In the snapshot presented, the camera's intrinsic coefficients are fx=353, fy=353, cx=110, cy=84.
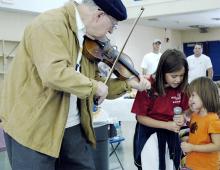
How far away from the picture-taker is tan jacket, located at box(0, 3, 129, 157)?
1.12 m

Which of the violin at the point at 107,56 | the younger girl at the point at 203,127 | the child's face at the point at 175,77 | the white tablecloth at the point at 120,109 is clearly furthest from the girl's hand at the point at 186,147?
the white tablecloth at the point at 120,109

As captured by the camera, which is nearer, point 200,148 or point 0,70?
point 200,148

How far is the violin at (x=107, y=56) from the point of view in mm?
1351

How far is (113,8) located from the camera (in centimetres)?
121

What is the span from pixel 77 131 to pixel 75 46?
0.34 metres

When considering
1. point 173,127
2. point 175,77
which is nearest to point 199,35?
point 175,77

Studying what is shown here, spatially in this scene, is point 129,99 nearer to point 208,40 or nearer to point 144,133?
point 144,133

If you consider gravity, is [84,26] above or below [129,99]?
above

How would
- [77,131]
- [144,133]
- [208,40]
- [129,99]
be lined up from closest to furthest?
[77,131] < [144,133] < [129,99] < [208,40]

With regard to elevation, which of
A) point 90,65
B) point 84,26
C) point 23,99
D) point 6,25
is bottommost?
point 23,99

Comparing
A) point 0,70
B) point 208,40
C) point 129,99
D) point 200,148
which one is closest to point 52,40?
point 200,148

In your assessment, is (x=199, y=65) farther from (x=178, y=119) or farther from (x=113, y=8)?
(x=113, y=8)

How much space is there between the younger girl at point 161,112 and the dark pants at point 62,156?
13.5 inches

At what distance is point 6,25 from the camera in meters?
5.44
